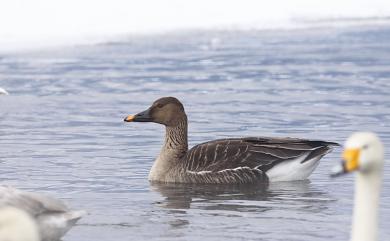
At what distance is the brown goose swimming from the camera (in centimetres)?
1096

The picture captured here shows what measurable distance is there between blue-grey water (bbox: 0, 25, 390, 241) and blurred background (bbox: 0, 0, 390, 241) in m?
0.03

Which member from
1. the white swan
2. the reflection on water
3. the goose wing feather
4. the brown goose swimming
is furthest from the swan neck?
the goose wing feather

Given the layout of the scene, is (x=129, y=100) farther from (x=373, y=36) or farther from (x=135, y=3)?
(x=135, y=3)

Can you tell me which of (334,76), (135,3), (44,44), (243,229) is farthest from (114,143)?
(135,3)

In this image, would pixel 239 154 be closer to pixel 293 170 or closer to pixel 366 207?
pixel 293 170

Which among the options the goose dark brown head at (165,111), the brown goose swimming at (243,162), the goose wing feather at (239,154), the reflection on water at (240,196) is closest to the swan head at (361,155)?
the reflection on water at (240,196)

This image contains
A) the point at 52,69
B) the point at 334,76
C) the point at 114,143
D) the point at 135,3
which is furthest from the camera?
the point at 135,3

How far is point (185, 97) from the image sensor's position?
1658cm

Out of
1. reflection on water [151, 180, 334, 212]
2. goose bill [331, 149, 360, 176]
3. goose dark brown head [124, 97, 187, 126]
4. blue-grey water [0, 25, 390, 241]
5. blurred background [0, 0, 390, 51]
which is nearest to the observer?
goose bill [331, 149, 360, 176]

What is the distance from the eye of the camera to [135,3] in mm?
27734

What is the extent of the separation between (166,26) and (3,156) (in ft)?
44.1

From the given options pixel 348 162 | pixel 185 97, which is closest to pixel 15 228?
pixel 348 162

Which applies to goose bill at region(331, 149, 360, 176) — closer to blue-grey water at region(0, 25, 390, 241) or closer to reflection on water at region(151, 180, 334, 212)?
blue-grey water at region(0, 25, 390, 241)

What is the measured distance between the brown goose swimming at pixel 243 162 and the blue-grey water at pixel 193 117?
18cm
